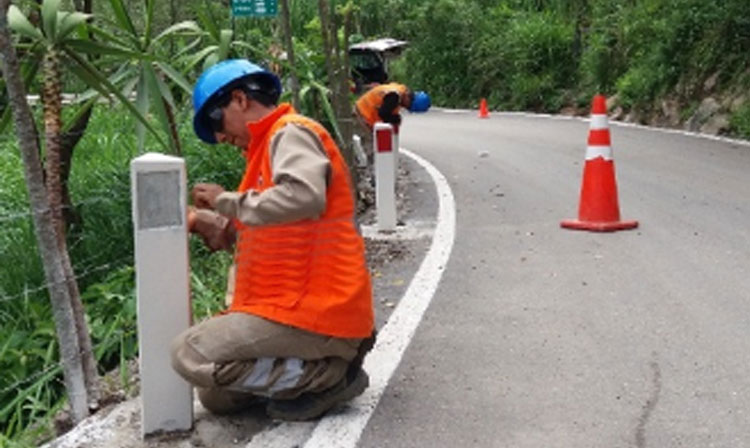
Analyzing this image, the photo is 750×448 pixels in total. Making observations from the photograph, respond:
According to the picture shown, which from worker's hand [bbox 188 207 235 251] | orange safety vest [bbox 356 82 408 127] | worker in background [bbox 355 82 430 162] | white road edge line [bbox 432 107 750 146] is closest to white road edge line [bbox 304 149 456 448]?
worker's hand [bbox 188 207 235 251]

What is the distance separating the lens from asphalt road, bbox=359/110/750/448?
4172 millimetres

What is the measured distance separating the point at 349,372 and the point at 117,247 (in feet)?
11.5

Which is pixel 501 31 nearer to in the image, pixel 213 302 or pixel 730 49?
pixel 730 49

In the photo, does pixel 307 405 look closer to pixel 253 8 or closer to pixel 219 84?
pixel 219 84

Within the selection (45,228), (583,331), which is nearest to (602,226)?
(583,331)

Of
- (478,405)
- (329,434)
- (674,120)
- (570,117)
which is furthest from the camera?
(570,117)

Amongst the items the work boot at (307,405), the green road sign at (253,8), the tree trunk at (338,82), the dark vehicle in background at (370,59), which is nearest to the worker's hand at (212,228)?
the work boot at (307,405)

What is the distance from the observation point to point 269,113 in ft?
13.5

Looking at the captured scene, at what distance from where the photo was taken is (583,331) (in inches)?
221

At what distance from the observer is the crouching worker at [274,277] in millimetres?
3992

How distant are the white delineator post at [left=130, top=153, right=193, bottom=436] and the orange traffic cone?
534 cm

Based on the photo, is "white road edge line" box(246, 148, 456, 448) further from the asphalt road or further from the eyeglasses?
the eyeglasses

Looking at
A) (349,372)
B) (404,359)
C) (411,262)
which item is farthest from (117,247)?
(349,372)

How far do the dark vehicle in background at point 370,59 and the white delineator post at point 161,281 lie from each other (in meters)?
12.4
